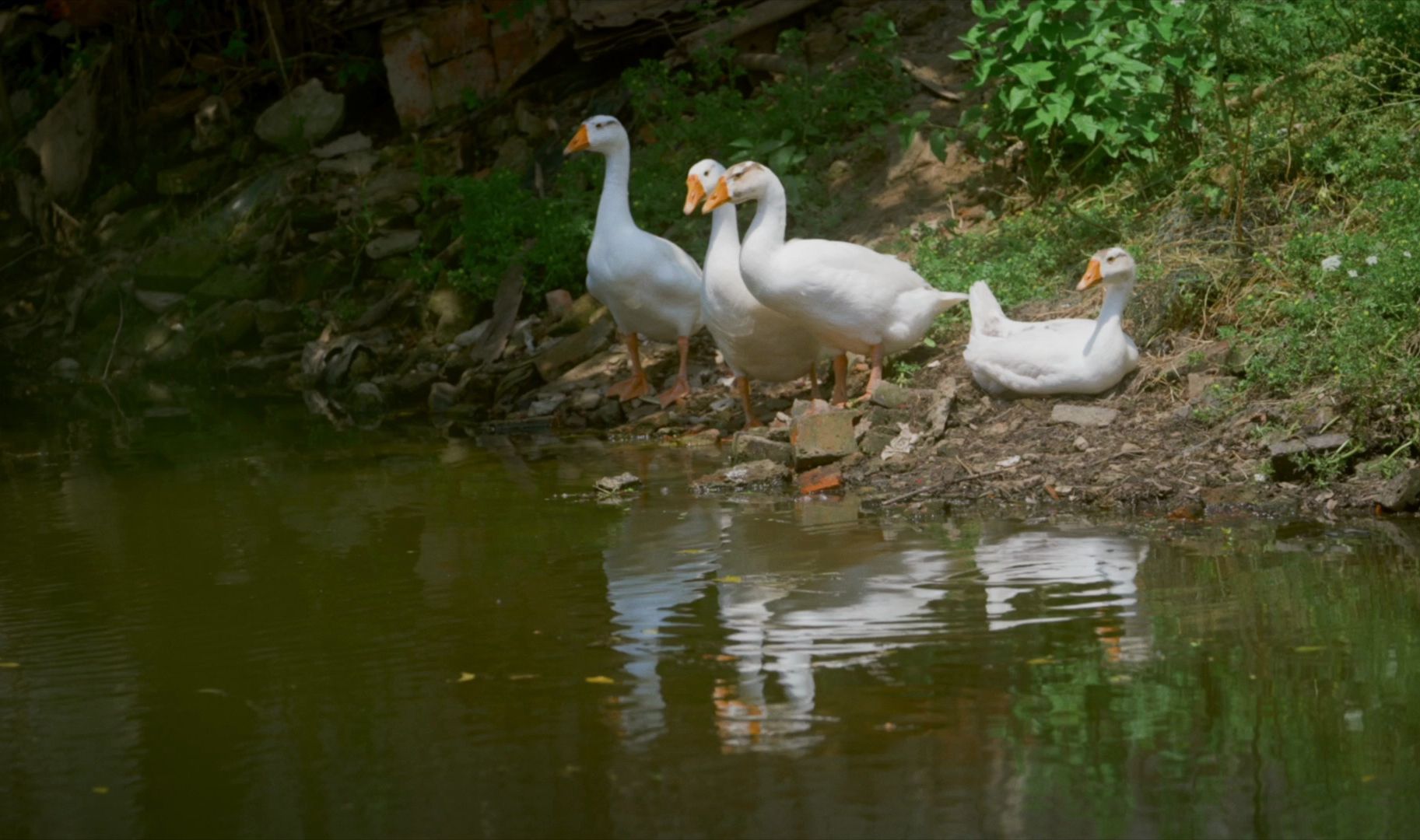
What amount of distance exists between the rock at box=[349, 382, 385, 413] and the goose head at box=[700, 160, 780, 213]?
4.01 m

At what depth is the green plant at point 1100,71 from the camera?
922cm

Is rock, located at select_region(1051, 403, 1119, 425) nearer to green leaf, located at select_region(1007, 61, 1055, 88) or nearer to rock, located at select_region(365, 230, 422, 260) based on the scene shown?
green leaf, located at select_region(1007, 61, 1055, 88)

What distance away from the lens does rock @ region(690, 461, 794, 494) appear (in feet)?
25.0

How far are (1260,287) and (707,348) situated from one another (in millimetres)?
3966

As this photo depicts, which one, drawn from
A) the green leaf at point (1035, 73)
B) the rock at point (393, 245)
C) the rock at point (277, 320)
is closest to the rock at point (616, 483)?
the green leaf at point (1035, 73)

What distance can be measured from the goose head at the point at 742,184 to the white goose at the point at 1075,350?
57.9 inches

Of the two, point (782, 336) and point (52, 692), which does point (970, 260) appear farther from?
point (52, 692)

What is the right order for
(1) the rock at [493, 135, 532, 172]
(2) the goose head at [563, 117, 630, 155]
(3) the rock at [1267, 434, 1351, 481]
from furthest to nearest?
(1) the rock at [493, 135, 532, 172], (2) the goose head at [563, 117, 630, 155], (3) the rock at [1267, 434, 1351, 481]

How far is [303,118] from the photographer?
16.5 m

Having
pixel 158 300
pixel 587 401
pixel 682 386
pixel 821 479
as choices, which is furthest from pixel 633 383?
pixel 158 300

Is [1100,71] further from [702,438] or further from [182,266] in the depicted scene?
[182,266]

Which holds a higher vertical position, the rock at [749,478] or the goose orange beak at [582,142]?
the goose orange beak at [582,142]

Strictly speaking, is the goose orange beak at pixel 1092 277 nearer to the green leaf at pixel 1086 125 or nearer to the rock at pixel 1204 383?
the rock at pixel 1204 383

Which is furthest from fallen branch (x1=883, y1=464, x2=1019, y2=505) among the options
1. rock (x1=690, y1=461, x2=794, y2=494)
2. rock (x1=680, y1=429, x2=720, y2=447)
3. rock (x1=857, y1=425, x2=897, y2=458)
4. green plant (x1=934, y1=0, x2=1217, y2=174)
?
green plant (x1=934, y1=0, x2=1217, y2=174)
